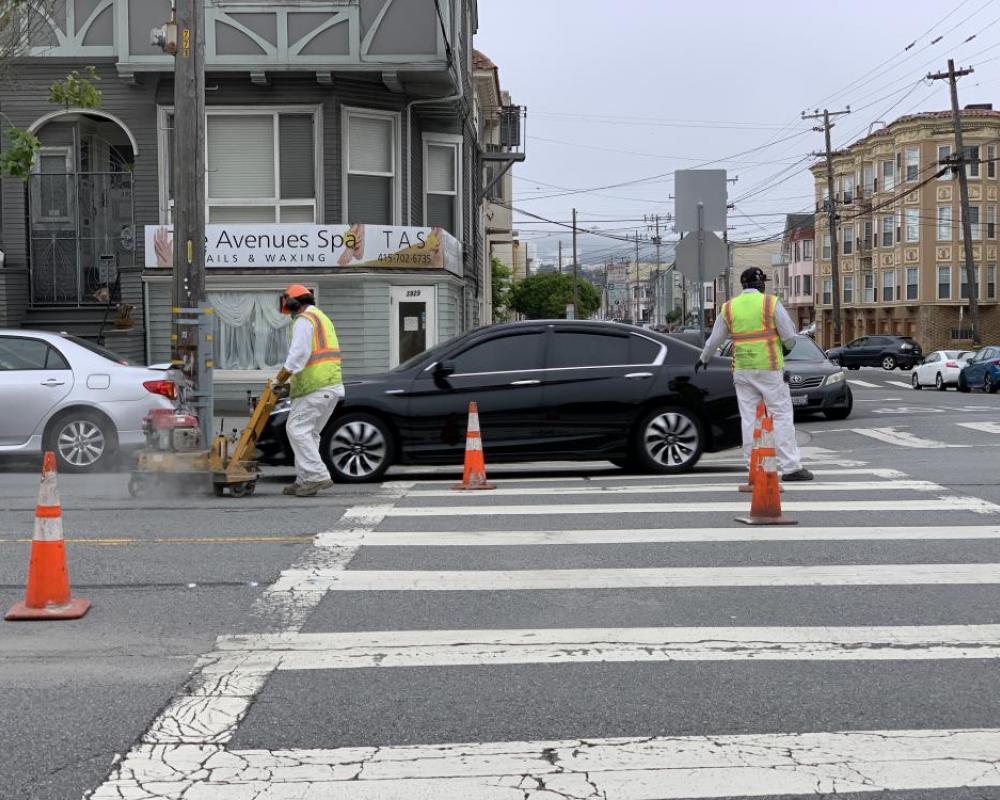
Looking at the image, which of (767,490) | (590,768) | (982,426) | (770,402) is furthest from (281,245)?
(590,768)

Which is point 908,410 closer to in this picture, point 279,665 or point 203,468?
point 203,468

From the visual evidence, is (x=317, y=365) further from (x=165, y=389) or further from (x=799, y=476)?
(x=799, y=476)

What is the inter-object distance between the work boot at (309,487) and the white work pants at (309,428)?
3 centimetres

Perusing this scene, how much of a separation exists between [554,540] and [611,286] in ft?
632

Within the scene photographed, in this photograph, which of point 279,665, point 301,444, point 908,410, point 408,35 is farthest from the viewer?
point 908,410

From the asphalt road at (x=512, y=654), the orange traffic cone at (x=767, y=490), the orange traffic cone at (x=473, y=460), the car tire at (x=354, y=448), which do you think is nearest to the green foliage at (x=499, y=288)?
the car tire at (x=354, y=448)

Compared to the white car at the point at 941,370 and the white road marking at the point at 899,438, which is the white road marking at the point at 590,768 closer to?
the white road marking at the point at 899,438

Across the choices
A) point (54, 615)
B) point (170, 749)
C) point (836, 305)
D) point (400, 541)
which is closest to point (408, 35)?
point (400, 541)

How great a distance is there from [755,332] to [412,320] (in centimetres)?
1095

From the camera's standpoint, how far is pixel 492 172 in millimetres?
40094

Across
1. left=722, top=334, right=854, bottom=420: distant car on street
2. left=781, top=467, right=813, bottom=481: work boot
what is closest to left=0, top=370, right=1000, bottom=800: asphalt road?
left=781, top=467, right=813, bottom=481: work boot

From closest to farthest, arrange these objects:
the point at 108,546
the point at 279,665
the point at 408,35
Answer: the point at 279,665
the point at 108,546
the point at 408,35

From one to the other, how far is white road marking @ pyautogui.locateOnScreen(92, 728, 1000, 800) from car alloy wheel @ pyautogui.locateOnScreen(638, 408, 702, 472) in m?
7.54

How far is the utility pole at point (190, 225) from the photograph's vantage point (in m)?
12.1
